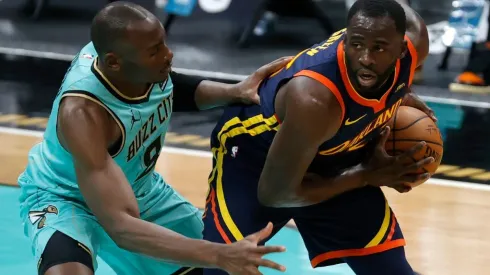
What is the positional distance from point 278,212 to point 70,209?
0.79 meters

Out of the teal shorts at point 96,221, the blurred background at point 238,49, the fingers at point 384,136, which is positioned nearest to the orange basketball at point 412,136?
the fingers at point 384,136

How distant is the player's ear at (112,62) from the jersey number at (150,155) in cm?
42

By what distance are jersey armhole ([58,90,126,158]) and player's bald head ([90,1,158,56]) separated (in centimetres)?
16

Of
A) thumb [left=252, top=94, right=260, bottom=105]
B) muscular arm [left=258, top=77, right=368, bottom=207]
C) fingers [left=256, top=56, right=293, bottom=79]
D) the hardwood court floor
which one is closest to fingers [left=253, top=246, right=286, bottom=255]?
muscular arm [left=258, top=77, right=368, bottom=207]

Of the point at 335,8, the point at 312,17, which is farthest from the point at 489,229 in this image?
the point at 335,8

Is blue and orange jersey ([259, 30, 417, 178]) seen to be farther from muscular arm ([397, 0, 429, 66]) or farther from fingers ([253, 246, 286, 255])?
fingers ([253, 246, 286, 255])

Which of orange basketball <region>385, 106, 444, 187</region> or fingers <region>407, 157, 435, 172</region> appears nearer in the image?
fingers <region>407, 157, 435, 172</region>

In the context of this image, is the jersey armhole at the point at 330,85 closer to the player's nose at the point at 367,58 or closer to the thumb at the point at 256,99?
the player's nose at the point at 367,58

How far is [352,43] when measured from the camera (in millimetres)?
3242

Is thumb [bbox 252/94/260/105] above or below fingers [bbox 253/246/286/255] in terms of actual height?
below

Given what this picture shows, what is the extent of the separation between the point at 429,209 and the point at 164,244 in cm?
289

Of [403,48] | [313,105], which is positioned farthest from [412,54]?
[313,105]

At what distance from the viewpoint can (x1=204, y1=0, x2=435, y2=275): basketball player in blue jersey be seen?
10.7 feet

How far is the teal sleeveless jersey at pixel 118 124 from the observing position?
346 cm
